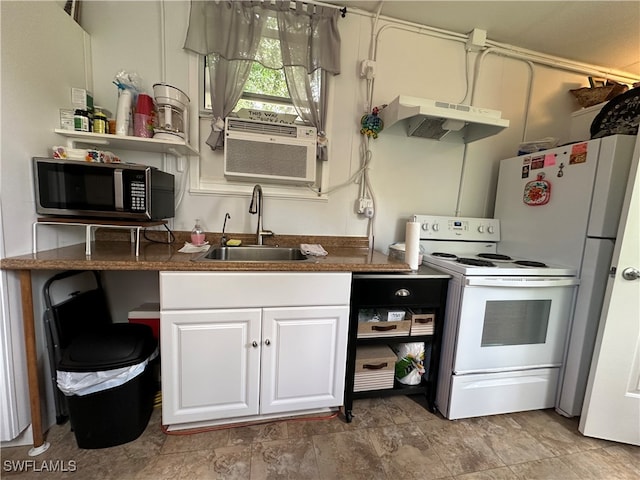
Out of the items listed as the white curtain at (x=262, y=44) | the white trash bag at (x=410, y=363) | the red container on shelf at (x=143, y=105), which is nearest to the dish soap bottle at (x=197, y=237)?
the white curtain at (x=262, y=44)

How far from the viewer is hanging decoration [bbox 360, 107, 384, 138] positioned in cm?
185

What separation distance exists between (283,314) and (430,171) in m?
1.58

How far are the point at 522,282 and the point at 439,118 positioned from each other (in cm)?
106

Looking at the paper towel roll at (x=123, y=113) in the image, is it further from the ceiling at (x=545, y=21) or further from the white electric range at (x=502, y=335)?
the white electric range at (x=502, y=335)

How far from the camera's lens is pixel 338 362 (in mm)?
1438

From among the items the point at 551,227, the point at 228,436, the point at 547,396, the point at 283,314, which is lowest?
the point at 228,436

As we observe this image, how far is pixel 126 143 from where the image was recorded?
1532 mm

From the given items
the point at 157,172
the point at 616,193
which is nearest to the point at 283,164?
the point at 157,172

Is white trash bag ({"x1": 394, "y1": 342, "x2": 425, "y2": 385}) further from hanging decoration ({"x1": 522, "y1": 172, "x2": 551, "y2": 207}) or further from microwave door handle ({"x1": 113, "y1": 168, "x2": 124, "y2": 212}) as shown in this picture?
microwave door handle ({"x1": 113, "y1": 168, "x2": 124, "y2": 212})

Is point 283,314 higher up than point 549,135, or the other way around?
point 549,135

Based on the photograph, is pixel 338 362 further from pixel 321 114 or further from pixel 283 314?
pixel 321 114

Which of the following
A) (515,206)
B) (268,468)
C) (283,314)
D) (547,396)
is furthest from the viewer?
(515,206)

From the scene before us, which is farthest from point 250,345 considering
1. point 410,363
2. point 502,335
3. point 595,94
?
point 595,94

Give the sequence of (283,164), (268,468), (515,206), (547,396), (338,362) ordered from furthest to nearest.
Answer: (515,206) < (283,164) < (547,396) < (338,362) < (268,468)
